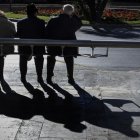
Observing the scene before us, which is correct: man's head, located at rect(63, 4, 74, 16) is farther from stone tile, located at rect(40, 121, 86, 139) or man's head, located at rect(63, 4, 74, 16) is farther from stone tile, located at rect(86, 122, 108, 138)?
stone tile, located at rect(40, 121, 86, 139)

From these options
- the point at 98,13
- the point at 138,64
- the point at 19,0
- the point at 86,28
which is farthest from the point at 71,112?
the point at 19,0

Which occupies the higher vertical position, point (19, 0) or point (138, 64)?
point (138, 64)

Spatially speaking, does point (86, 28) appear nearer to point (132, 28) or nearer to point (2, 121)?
point (132, 28)

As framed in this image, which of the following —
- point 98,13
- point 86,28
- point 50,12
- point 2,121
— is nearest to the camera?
point 2,121

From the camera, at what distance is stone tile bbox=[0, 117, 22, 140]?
293 inches

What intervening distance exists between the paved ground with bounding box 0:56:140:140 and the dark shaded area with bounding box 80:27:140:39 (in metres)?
10.4

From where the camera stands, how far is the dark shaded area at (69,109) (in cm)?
812

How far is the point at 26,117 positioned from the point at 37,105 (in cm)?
83

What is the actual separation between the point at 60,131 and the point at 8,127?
0.78 meters

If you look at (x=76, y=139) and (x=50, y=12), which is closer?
(x=76, y=139)

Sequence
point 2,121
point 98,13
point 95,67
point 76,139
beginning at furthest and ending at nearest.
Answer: point 98,13
point 95,67
point 2,121
point 76,139

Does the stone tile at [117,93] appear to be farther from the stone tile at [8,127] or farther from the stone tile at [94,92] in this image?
the stone tile at [8,127]

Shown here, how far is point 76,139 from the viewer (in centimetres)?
736

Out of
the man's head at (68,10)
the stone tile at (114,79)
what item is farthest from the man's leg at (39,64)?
the stone tile at (114,79)
